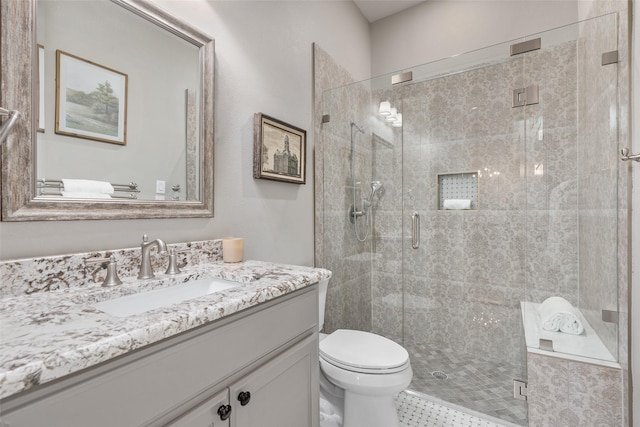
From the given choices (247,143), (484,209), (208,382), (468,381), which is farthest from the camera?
(484,209)

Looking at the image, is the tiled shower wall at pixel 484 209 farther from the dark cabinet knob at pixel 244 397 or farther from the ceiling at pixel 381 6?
the dark cabinet knob at pixel 244 397

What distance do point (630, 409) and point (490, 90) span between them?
184 cm

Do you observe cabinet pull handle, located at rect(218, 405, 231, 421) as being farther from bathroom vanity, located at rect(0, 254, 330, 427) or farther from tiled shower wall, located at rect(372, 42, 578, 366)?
tiled shower wall, located at rect(372, 42, 578, 366)

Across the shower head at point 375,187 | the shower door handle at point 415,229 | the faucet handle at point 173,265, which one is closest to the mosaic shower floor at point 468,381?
the shower door handle at point 415,229

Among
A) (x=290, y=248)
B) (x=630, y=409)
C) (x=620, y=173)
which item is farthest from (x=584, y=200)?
(x=290, y=248)

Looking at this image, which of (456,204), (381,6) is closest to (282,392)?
(456,204)

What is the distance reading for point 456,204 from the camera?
7.52 ft

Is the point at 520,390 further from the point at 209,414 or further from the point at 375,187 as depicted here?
the point at 209,414

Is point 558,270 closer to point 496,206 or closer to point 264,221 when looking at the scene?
point 496,206

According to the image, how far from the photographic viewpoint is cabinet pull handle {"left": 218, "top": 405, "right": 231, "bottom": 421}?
770mm

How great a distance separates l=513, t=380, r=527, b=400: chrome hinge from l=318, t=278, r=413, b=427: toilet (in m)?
0.71

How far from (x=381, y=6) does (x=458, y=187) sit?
1.83 m

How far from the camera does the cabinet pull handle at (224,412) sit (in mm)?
770

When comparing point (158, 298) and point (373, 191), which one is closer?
point (158, 298)
